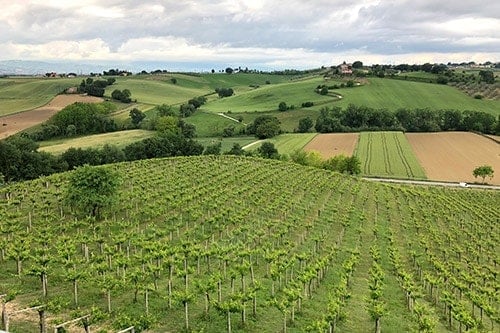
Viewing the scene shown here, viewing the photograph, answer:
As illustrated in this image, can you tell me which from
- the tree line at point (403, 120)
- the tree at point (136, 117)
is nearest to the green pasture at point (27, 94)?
the tree at point (136, 117)

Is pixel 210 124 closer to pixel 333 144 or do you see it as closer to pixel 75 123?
pixel 75 123

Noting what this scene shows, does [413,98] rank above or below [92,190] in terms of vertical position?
above

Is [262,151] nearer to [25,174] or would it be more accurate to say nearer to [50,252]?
[25,174]

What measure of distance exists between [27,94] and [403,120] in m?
138

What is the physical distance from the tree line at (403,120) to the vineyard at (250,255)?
220 feet

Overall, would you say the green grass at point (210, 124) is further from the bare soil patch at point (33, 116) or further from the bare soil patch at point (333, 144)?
the bare soil patch at point (33, 116)

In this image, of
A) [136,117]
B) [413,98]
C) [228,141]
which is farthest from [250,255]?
[413,98]

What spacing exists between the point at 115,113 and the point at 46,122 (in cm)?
2737

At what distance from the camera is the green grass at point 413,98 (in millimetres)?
169375

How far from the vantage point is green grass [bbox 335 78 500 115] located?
16938cm

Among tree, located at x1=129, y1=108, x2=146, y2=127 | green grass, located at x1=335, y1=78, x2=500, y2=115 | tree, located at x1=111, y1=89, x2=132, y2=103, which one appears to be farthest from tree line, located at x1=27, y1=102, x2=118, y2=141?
green grass, located at x1=335, y1=78, x2=500, y2=115

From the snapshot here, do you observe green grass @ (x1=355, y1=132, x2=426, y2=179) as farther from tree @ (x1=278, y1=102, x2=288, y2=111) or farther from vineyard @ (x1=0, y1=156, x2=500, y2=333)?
tree @ (x1=278, y1=102, x2=288, y2=111)

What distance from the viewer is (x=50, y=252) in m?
36.6

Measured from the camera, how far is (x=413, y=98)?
18000cm
